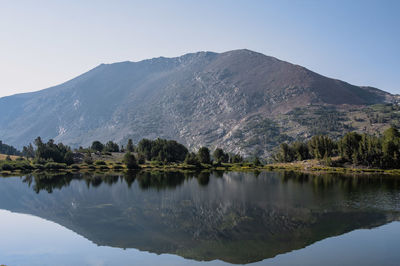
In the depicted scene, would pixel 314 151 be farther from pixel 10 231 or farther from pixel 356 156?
pixel 10 231

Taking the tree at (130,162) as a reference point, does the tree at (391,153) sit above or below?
above

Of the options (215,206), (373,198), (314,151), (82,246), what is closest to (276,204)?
(215,206)

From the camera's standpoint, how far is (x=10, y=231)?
47.3 metres

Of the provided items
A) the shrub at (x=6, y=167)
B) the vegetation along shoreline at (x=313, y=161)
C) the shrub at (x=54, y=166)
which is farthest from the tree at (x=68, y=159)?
the shrub at (x=6, y=167)

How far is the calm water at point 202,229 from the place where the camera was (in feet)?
115

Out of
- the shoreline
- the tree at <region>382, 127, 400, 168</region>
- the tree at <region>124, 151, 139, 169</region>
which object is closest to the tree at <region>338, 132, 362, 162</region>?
the shoreline

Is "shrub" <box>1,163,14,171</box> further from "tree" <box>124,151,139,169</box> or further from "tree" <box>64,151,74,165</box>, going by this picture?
"tree" <box>124,151,139,169</box>

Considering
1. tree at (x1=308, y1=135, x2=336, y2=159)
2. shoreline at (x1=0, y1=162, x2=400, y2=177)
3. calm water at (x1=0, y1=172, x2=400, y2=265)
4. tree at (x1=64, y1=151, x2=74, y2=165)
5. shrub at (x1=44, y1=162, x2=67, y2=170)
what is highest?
tree at (x1=308, y1=135, x2=336, y2=159)

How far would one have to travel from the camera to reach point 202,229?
46.5 m

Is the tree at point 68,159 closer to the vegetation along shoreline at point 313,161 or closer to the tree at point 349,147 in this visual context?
the vegetation along shoreline at point 313,161

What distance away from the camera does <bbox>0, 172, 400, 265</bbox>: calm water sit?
3507cm

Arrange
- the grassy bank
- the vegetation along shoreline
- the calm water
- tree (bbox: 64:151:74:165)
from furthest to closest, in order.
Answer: tree (bbox: 64:151:74:165)
the vegetation along shoreline
the grassy bank
the calm water

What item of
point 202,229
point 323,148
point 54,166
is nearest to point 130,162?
point 54,166

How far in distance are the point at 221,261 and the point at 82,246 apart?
18.1m
